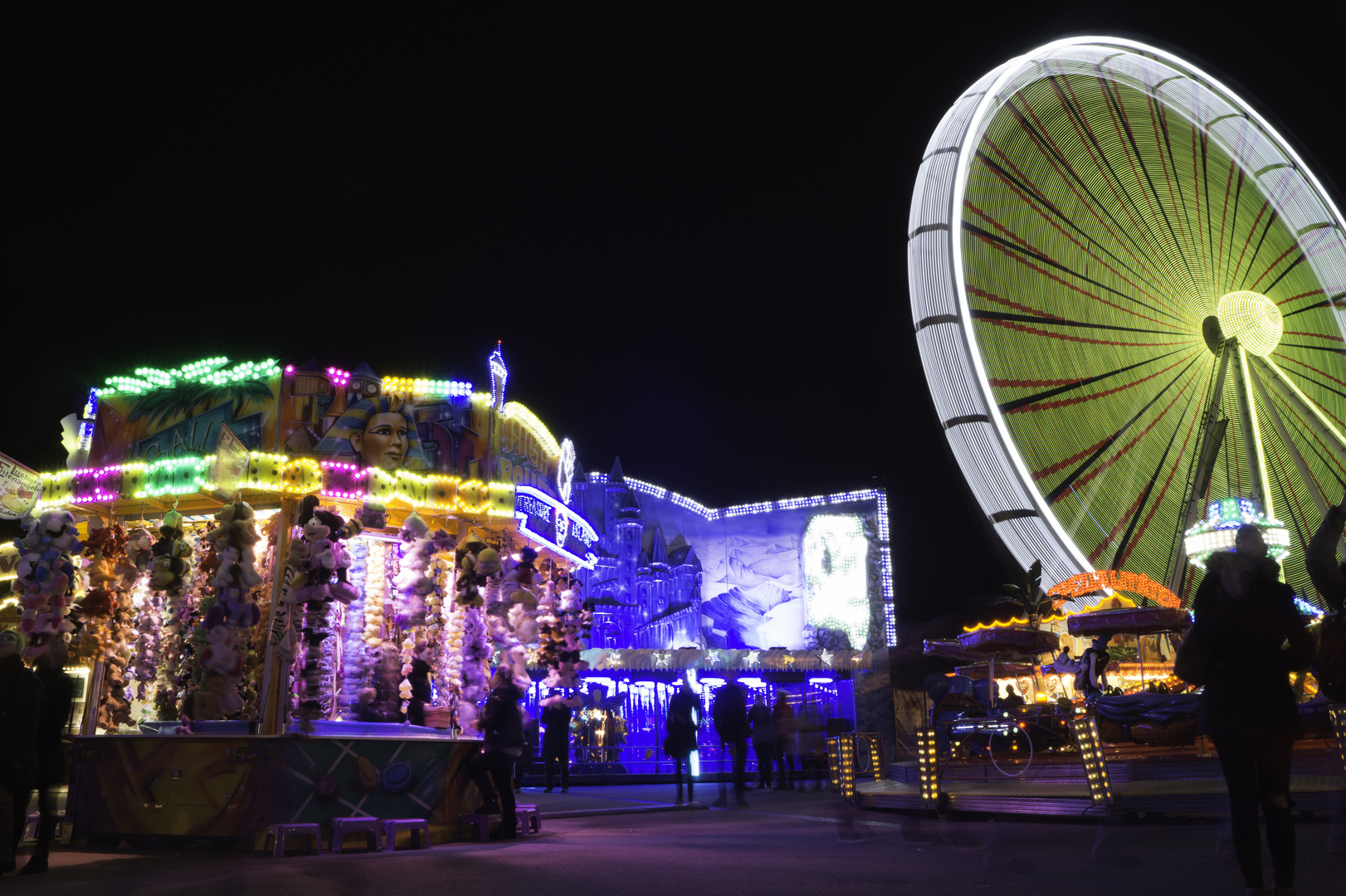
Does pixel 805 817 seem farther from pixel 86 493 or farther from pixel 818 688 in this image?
pixel 818 688

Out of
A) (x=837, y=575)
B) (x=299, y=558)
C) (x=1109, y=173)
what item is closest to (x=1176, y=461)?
(x=1109, y=173)

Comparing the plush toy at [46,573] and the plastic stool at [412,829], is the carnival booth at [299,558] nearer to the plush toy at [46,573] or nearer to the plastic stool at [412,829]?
the plush toy at [46,573]

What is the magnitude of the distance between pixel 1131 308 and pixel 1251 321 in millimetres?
2625

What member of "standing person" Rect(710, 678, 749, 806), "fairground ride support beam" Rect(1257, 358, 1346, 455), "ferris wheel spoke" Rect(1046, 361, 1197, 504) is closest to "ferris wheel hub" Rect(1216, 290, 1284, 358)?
"fairground ride support beam" Rect(1257, 358, 1346, 455)

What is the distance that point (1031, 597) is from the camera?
28094 mm

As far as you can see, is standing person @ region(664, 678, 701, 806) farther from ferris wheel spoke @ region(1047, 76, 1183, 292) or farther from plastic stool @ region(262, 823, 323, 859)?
ferris wheel spoke @ region(1047, 76, 1183, 292)

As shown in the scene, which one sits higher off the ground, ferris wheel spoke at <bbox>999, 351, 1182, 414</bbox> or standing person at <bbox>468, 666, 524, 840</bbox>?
ferris wheel spoke at <bbox>999, 351, 1182, 414</bbox>

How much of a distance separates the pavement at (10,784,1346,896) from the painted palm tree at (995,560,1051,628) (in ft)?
42.5

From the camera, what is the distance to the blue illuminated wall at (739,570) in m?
34.3

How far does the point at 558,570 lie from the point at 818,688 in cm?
1387

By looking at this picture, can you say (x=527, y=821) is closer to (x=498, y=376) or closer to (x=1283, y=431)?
(x=498, y=376)

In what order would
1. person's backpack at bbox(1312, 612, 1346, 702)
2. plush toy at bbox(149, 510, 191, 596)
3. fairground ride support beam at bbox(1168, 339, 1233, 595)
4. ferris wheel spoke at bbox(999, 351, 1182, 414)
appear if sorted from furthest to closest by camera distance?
fairground ride support beam at bbox(1168, 339, 1233, 595) < ferris wheel spoke at bbox(999, 351, 1182, 414) < plush toy at bbox(149, 510, 191, 596) < person's backpack at bbox(1312, 612, 1346, 702)

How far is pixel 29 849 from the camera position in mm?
8016

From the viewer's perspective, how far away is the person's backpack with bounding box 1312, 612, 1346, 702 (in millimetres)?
4574
